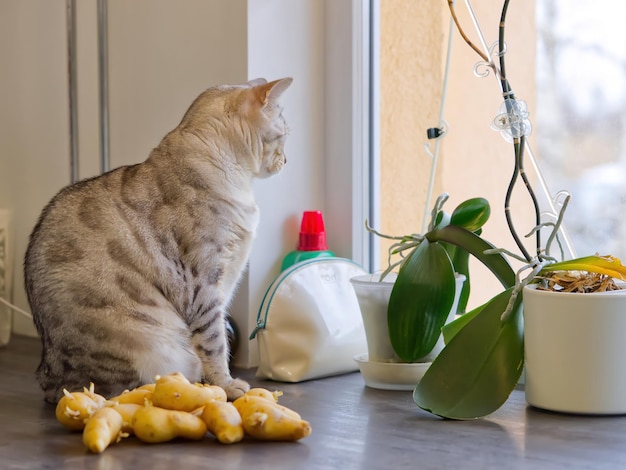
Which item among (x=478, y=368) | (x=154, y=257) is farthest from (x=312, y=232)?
(x=478, y=368)

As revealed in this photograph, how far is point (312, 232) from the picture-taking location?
171 centimetres

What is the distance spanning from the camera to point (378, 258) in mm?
1843

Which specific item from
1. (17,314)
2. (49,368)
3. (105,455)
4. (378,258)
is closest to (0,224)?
(17,314)

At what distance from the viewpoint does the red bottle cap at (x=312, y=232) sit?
171cm

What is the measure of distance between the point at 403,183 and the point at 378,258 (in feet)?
0.53

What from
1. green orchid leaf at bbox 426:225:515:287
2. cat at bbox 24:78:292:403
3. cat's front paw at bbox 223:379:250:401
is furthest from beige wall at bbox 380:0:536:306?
cat's front paw at bbox 223:379:250:401

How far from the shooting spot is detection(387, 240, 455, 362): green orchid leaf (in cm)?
138

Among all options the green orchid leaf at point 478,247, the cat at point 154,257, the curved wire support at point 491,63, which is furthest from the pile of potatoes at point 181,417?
the curved wire support at point 491,63

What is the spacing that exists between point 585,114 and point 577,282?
41cm

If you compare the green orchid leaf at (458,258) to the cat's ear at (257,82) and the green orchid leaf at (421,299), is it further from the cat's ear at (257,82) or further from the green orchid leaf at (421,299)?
the cat's ear at (257,82)

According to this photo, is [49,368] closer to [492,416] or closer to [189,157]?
[189,157]

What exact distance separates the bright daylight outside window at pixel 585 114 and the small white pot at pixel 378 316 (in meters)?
0.30

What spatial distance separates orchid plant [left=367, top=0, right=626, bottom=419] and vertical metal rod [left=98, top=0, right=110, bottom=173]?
28.0 inches

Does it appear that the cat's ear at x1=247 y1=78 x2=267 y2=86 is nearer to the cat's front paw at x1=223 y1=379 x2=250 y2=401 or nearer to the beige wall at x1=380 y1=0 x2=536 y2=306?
the beige wall at x1=380 y1=0 x2=536 y2=306
